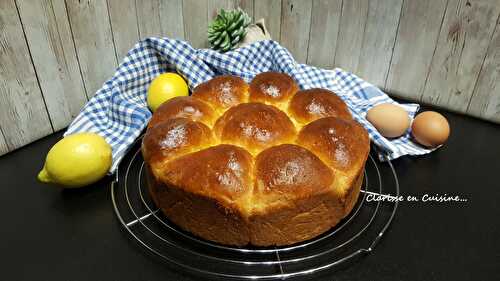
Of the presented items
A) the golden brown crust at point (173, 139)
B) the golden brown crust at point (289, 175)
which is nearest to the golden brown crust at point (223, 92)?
the golden brown crust at point (173, 139)

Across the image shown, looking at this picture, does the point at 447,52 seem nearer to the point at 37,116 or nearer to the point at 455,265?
the point at 455,265

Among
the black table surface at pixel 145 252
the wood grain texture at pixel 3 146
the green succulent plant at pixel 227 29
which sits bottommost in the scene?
the black table surface at pixel 145 252

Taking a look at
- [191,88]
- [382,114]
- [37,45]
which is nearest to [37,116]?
[37,45]

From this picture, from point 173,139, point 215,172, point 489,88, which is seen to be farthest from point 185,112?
point 489,88

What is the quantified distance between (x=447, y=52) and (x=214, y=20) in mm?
944

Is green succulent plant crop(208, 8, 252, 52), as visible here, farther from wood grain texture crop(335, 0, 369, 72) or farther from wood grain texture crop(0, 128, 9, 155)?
wood grain texture crop(0, 128, 9, 155)

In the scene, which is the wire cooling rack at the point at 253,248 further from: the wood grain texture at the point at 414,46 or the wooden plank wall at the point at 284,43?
the wood grain texture at the point at 414,46

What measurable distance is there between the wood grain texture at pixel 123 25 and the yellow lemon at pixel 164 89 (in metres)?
0.17

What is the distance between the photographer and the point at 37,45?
114 cm

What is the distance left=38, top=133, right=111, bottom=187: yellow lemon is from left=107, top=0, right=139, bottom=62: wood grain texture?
48cm

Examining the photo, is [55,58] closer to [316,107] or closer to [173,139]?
[173,139]

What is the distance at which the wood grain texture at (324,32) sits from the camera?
1.52 m

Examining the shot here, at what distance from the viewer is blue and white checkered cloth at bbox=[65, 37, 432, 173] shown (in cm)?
123

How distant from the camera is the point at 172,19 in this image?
1511mm
